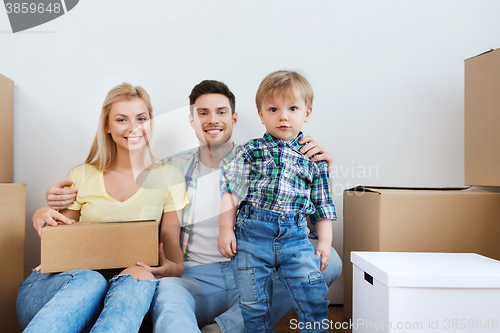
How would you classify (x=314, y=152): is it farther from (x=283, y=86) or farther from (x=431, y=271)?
(x=431, y=271)

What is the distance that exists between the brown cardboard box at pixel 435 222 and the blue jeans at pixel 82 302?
0.70 meters

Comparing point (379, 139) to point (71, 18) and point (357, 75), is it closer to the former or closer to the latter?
point (357, 75)

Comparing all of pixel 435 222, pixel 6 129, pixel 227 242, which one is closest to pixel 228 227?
pixel 227 242

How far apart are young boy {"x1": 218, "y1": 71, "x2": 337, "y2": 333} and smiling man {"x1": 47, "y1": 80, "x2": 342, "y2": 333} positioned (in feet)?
0.29

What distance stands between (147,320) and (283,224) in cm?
51

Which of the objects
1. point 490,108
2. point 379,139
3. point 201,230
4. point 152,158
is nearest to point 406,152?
point 379,139

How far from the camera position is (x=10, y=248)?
3.38ft

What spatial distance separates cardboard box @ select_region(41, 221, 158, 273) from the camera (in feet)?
2.82

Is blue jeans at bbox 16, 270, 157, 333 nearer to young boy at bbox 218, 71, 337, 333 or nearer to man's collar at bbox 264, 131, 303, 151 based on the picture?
young boy at bbox 218, 71, 337, 333

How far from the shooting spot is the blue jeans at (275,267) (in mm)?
872

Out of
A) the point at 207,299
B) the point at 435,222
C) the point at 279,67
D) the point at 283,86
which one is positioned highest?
the point at 279,67

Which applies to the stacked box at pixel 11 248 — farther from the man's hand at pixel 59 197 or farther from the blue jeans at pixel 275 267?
the blue jeans at pixel 275 267

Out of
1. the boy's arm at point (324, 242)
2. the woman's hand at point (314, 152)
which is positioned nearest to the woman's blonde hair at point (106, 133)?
the woman's hand at point (314, 152)

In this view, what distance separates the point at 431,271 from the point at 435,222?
1.21 feet
